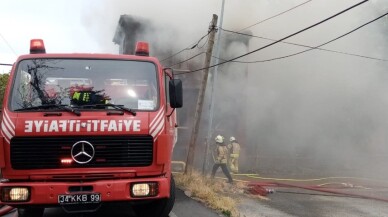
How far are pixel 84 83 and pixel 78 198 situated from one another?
1.17 meters

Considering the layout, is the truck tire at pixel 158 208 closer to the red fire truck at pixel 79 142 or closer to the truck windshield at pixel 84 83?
the red fire truck at pixel 79 142

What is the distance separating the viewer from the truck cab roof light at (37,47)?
189 inches

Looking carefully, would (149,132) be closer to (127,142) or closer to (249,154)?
(127,142)

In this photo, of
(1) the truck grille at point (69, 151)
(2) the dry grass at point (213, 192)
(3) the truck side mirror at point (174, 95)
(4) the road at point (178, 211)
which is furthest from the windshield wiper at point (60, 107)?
(2) the dry grass at point (213, 192)

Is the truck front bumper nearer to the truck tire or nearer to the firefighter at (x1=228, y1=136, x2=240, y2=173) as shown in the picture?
the truck tire

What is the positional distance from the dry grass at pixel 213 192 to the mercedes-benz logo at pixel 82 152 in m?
2.58

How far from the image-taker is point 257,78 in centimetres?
1684

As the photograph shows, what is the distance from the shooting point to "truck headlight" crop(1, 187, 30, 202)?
394 cm

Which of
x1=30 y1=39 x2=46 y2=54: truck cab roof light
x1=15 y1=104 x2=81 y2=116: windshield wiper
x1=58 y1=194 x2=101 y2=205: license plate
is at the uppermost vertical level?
x1=30 y1=39 x2=46 y2=54: truck cab roof light

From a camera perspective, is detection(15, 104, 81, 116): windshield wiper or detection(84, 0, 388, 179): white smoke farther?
detection(84, 0, 388, 179): white smoke

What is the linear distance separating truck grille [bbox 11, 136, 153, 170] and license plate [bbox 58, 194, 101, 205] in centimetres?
26

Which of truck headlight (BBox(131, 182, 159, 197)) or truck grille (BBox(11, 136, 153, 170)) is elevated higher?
truck grille (BBox(11, 136, 153, 170))

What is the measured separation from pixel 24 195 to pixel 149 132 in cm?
123

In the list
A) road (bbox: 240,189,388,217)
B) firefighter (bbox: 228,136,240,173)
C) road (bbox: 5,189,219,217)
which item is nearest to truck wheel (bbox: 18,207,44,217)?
road (bbox: 5,189,219,217)
